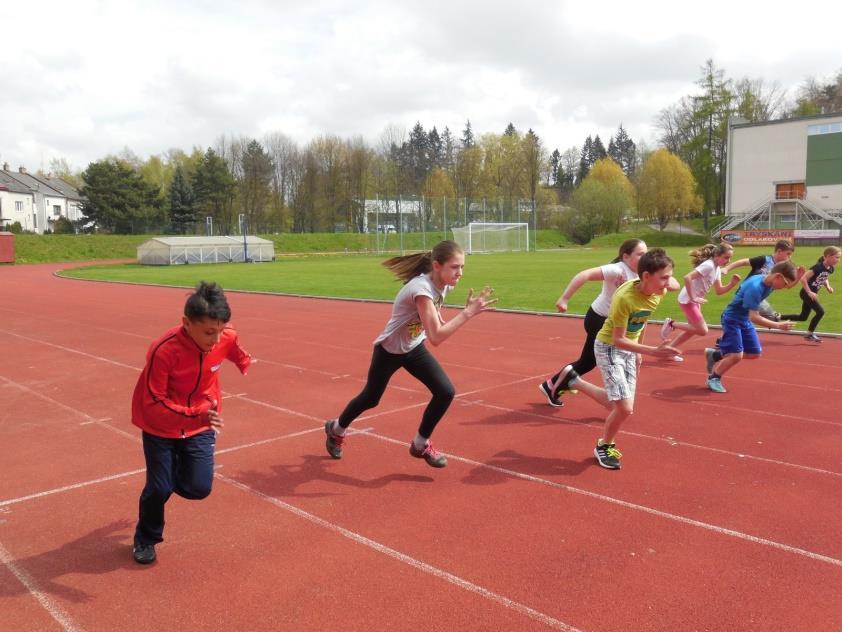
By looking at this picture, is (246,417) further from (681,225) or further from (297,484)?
(681,225)

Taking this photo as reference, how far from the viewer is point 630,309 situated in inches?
221

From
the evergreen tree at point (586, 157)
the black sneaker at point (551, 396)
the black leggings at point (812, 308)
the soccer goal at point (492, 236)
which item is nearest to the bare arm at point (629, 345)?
the black sneaker at point (551, 396)

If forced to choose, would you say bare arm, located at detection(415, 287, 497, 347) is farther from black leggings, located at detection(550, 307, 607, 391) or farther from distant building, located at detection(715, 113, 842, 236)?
distant building, located at detection(715, 113, 842, 236)

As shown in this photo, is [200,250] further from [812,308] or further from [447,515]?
[447,515]

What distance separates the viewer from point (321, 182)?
82.3 m

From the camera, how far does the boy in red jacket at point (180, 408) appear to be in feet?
12.7

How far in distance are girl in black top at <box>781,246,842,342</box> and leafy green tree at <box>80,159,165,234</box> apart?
2477 inches

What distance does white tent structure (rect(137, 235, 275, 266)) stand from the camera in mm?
48469

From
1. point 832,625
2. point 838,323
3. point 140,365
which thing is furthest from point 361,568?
point 838,323

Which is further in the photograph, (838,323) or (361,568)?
(838,323)

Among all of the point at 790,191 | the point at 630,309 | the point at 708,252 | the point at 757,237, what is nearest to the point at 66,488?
the point at 630,309

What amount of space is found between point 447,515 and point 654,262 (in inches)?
100

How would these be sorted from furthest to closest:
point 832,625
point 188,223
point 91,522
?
1. point 188,223
2. point 91,522
3. point 832,625

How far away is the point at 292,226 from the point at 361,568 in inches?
3198
